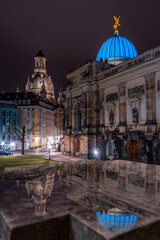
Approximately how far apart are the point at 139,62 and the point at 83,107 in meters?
18.1

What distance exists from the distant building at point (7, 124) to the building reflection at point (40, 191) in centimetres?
6146

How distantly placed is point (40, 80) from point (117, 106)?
133m

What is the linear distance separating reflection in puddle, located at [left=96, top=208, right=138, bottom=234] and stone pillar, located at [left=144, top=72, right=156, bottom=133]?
86.2 feet

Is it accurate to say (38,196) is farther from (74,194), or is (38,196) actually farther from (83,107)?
(83,107)

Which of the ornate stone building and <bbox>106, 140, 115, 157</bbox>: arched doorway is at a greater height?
the ornate stone building

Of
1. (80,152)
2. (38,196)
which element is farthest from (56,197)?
(80,152)

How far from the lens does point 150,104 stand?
30656 mm

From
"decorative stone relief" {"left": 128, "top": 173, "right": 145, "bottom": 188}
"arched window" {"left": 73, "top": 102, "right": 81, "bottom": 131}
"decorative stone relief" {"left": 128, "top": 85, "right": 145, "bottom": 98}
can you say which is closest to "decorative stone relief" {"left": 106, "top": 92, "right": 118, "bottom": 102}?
"decorative stone relief" {"left": 128, "top": 85, "right": 145, "bottom": 98}

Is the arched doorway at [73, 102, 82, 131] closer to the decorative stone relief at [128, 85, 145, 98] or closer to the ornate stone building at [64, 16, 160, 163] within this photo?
the ornate stone building at [64, 16, 160, 163]

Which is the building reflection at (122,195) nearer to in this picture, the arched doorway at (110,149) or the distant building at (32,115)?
the arched doorway at (110,149)

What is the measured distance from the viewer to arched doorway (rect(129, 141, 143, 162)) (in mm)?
33131

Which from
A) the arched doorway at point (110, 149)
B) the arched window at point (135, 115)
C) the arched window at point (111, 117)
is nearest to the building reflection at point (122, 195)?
the arched window at point (135, 115)

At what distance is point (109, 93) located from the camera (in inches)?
1606

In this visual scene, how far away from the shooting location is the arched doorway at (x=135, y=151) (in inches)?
1304
